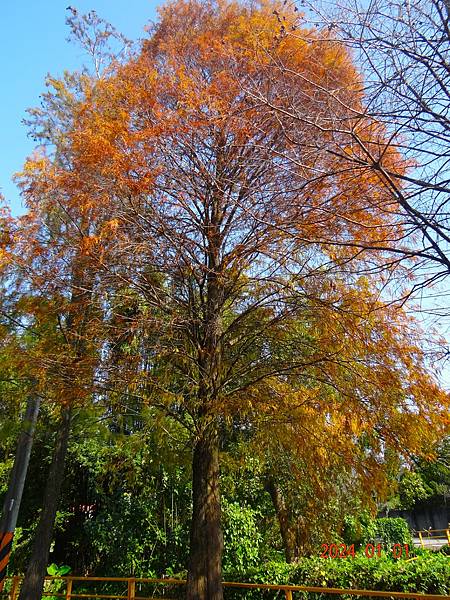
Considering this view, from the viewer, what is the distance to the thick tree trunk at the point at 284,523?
945cm

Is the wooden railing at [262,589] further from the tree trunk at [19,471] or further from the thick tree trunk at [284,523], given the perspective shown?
the thick tree trunk at [284,523]

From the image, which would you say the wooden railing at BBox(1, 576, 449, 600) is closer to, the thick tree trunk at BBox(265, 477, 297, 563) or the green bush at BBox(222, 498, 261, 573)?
the green bush at BBox(222, 498, 261, 573)

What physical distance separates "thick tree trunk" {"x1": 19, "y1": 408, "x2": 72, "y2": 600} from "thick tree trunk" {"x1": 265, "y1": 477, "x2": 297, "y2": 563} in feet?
15.1

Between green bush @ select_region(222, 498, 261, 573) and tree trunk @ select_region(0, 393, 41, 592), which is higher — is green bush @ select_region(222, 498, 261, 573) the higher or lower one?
the lower one

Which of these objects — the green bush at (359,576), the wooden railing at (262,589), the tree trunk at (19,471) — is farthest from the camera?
the tree trunk at (19,471)

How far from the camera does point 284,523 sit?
9578mm

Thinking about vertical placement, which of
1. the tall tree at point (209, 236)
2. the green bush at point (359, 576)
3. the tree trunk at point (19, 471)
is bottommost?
the green bush at point (359, 576)

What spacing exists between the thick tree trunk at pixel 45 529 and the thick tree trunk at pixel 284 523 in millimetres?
4606

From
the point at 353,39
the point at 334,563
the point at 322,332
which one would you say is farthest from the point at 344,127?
the point at 334,563

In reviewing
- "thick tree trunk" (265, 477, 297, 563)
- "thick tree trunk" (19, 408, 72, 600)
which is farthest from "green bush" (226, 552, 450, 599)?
A: "thick tree trunk" (19, 408, 72, 600)

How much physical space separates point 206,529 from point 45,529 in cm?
372

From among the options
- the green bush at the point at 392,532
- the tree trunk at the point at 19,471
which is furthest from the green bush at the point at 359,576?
the green bush at the point at 392,532

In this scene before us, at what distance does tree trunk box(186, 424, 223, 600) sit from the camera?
4.72 metres

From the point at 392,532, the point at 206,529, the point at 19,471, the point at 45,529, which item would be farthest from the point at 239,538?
the point at 392,532
